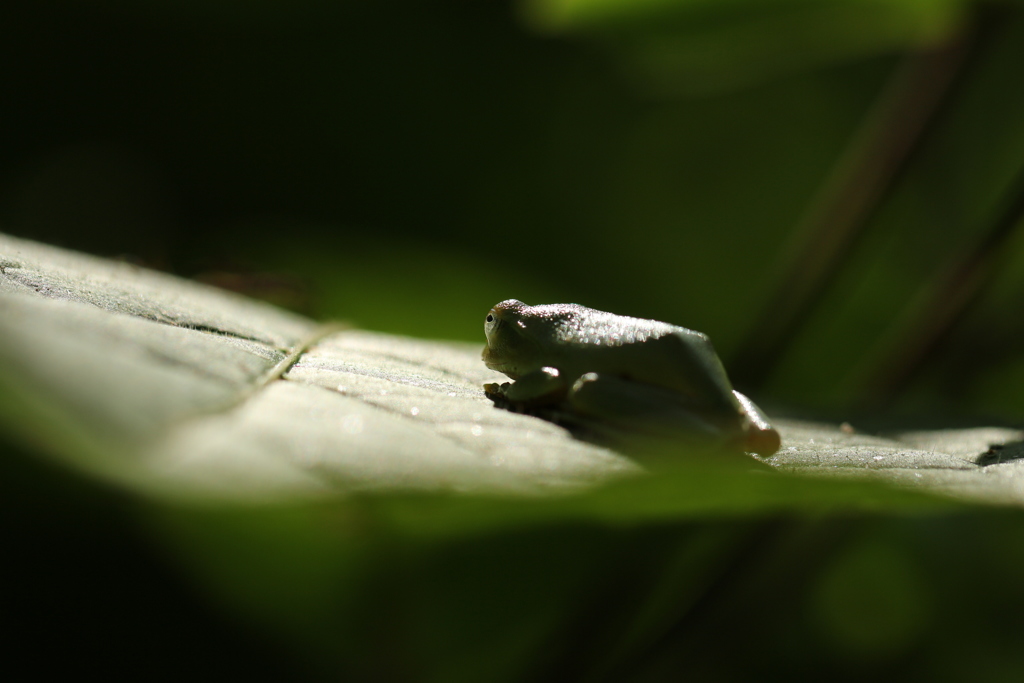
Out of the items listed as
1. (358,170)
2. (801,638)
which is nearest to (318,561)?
(801,638)

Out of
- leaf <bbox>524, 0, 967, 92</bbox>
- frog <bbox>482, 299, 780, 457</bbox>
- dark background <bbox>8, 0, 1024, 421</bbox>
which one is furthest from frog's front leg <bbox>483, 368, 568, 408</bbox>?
dark background <bbox>8, 0, 1024, 421</bbox>

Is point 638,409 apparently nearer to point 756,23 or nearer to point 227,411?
point 227,411

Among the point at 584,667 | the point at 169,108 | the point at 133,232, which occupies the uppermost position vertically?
the point at 584,667

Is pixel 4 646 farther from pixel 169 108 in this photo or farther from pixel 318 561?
pixel 169 108

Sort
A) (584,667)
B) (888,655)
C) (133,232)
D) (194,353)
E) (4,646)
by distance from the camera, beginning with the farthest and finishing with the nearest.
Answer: (133,232) → (888,655) → (4,646) → (584,667) → (194,353)

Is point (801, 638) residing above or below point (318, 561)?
below

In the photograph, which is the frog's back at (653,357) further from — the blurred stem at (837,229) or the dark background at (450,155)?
the dark background at (450,155)
